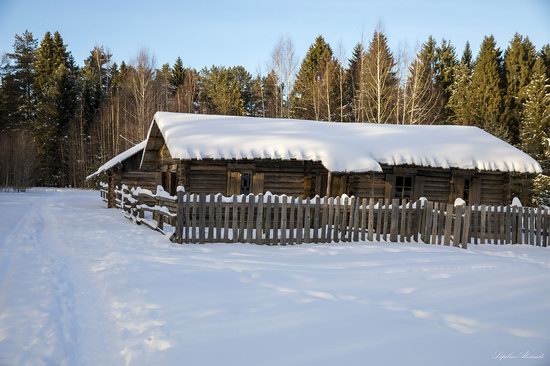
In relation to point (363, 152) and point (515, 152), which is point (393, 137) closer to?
point (363, 152)

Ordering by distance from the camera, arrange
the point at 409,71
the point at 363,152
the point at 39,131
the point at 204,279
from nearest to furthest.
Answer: the point at 204,279, the point at 363,152, the point at 409,71, the point at 39,131

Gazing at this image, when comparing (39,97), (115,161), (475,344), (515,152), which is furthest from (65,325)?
(39,97)

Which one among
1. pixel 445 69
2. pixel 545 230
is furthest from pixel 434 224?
pixel 445 69

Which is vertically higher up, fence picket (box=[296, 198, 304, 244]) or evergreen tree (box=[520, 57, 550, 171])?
evergreen tree (box=[520, 57, 550, 171])

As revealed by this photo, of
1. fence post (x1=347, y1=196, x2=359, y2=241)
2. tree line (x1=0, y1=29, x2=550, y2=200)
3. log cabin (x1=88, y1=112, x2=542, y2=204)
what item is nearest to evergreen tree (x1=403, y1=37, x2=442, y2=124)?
tree line (x1=0, y1=29, x2=550, y2=200)

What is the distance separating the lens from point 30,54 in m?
56.8

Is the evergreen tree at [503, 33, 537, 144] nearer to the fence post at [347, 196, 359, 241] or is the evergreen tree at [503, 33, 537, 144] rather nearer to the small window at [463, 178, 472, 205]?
the small window at [463, 178, 472, 205]

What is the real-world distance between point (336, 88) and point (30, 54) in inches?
1753

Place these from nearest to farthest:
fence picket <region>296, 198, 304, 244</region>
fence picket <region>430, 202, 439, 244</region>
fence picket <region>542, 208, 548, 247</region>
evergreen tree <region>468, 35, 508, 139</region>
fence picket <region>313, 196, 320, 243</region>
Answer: fence picket <region>296, 198, 304, 244</region>
fence picket <region>313, 196, 320, 243</region>
fence picket <region>430, 202, 439, 244</region>
fence picket <region>542, 208, 548, 247</region>
evergreen tree <region>468, 35, 508, 139</region>

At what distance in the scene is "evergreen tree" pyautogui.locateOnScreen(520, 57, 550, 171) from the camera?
99.1ft

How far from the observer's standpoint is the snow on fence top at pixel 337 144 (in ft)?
52.5

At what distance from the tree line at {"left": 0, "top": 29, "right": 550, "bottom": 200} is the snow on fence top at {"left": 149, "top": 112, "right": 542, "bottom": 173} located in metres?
11.7

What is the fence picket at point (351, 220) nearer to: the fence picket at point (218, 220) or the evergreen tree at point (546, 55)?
the fence picket at point (218, 220)

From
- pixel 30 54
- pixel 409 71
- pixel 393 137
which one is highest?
pixel 30 54
